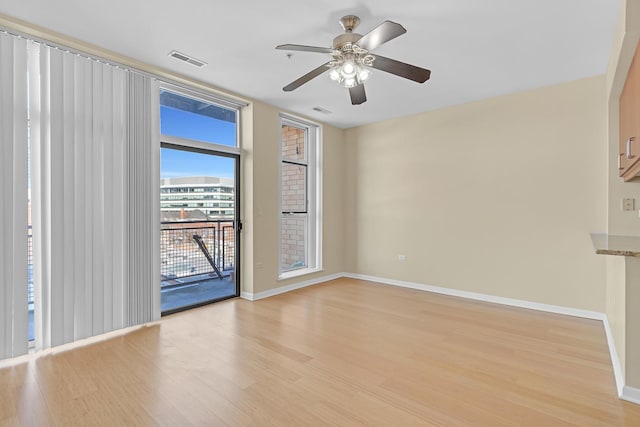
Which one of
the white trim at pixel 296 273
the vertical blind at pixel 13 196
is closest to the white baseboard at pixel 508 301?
the white trim at pixel 296 273

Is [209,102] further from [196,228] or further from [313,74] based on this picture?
[313,74]

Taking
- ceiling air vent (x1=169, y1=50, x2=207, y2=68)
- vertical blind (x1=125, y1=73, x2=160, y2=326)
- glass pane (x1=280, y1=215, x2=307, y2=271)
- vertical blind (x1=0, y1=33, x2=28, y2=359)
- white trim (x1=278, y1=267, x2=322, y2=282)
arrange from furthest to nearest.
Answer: glass pane (x1=280, y1=215, x2=307, y2=271) < white trim (x1=278, y1=267, x2=322, y2=282) < vertical blind (x1=125, y1=73, x2=160, y2=326) < ceiling air vent (x1=169, y1=50, x2=207, y2=68) < vertical blind (x1=0, y1=33, x2=28, y2=359)

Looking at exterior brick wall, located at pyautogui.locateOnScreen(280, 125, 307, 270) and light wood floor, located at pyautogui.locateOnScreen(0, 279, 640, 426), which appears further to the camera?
exterior brick wall, located at pyautogui.locateOnScreen(280, 125, 307, 270)

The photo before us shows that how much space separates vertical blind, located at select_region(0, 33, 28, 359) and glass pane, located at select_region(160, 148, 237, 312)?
48.4 inches

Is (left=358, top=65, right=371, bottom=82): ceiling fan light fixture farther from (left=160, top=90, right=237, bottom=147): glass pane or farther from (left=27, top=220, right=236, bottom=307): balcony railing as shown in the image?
(left=27, top=220, right=236, bottom=307): balcony railing

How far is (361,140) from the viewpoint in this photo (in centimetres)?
575

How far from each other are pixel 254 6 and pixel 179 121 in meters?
1.97

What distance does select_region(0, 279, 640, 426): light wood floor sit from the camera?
1920mm

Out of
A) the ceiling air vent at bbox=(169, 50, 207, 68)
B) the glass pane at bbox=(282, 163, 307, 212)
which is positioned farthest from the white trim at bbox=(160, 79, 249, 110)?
the glass pane at bbox=(282, 163, 307, 212)

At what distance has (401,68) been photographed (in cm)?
250

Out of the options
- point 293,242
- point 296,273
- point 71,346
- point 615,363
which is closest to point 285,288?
point 296,273

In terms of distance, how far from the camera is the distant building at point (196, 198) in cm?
375

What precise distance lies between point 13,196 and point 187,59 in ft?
6.37

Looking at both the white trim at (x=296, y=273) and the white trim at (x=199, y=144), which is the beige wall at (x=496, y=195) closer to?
the white trim at (x=296, y=273)
